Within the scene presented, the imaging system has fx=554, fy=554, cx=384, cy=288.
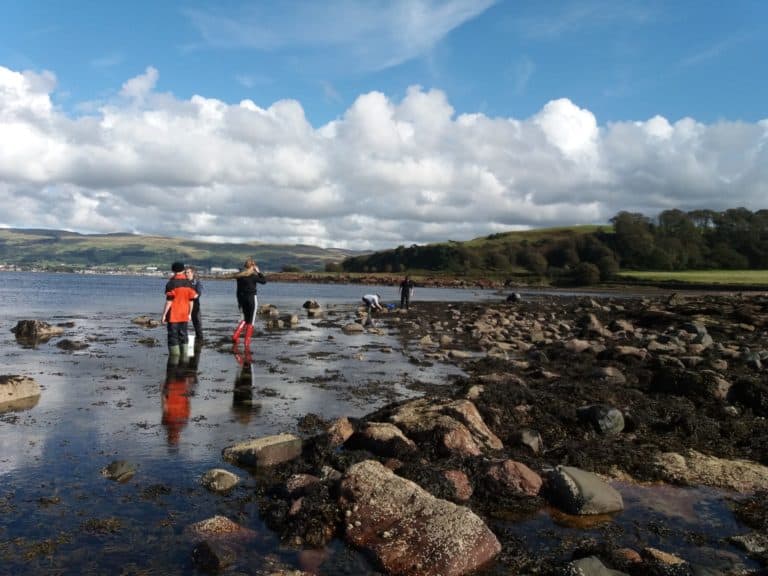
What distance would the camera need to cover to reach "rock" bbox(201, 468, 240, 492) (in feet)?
22.0

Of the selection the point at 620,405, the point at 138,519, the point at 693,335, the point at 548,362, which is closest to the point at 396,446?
the point at 138,519

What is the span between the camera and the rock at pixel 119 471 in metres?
6.81

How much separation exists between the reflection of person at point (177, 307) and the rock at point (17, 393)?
4.51 m

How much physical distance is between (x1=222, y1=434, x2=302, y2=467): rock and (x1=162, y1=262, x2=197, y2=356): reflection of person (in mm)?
8074

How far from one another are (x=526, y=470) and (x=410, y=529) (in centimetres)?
233

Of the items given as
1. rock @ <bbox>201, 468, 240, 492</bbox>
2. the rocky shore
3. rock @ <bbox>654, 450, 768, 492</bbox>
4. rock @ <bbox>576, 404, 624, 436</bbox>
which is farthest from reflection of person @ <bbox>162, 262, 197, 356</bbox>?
rock @ <bbox>654, 450, 768, 492</bbox>

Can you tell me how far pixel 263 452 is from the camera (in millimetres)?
7605

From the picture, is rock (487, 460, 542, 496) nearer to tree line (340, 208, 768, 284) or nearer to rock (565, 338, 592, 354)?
rock (565, 338, 592, 354)

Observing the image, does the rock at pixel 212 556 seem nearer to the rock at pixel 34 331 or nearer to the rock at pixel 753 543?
the rock at pixel 753 543

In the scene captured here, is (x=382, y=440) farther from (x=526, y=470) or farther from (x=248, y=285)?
(x=248, y=285)

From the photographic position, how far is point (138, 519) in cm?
577

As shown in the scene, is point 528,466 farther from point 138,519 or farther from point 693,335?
point 693,335

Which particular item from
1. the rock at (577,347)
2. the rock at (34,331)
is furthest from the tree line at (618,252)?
the rock at (34,331)

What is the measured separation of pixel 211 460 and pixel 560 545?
183 inches
